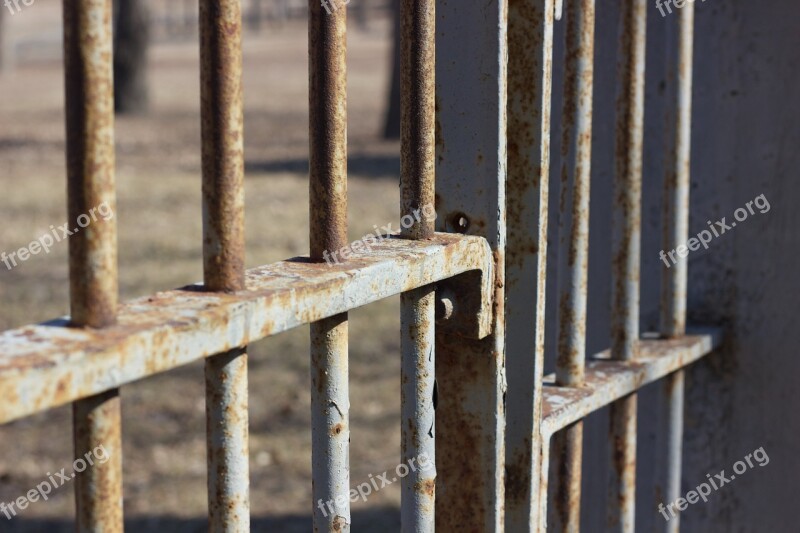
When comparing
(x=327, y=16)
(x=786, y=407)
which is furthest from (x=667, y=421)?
(x=327, y=16)

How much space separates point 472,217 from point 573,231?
1.03 ft

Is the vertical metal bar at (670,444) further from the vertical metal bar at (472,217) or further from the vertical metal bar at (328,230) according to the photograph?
the vertical metal bar at (328,230)

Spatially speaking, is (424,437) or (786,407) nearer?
(424,437)

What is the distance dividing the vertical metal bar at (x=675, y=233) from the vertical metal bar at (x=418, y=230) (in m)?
0.84

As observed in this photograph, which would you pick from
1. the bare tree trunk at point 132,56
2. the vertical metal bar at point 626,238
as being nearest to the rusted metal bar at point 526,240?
the vertical metal bar at point 626,238

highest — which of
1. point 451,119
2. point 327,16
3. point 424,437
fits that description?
point 327,16

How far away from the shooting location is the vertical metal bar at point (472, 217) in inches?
54.7

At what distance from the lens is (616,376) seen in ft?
6.00

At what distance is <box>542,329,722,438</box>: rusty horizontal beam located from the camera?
5.44 ft

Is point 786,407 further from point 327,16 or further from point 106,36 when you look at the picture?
point 106,36

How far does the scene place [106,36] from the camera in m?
0.89

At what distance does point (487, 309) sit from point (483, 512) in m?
0.28

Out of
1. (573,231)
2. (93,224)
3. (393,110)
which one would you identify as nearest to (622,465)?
(573,231)

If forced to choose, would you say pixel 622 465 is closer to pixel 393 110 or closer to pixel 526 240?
pixel 526 240
